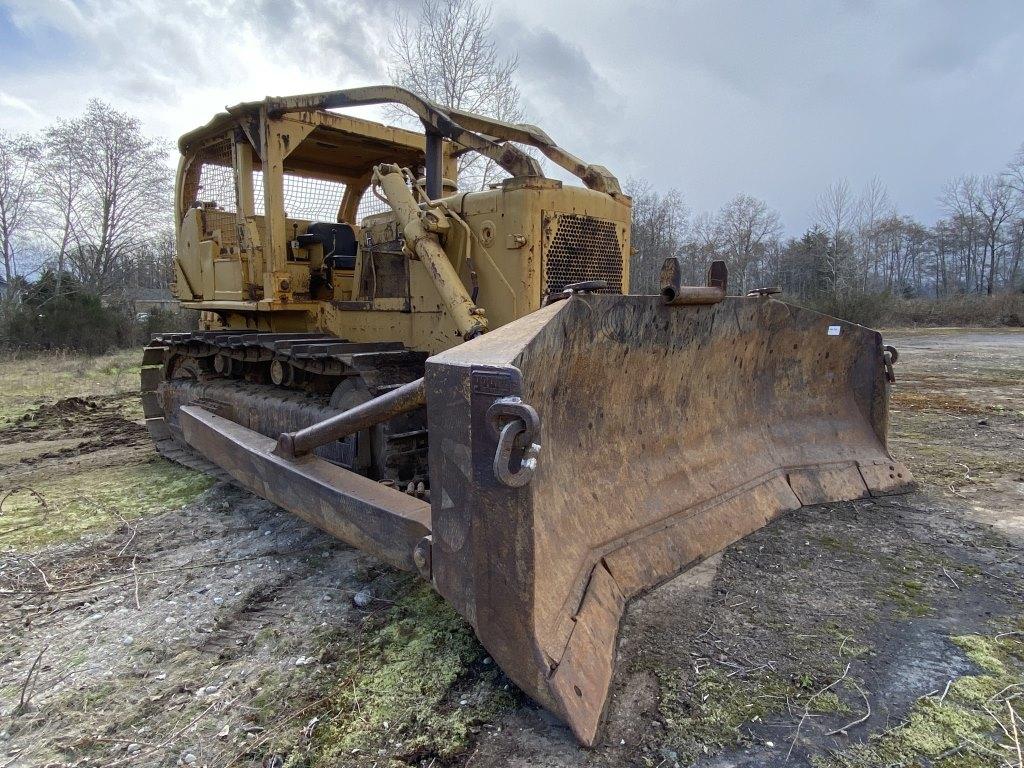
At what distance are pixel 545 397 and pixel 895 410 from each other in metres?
6.72

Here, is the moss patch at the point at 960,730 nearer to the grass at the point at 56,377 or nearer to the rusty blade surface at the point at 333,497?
the rusty blade surface at the point at 333,497

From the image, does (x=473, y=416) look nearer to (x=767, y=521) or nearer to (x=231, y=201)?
(x=767, y=521)

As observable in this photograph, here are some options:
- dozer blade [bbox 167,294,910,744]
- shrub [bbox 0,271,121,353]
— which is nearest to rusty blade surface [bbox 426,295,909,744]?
dozer blade [bbox 167,294,910,744]

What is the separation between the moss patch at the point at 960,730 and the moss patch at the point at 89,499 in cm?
429

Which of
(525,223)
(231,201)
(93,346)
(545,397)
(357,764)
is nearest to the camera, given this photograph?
(357,764)

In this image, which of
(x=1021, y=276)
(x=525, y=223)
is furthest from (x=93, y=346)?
(x=1021, y=276)

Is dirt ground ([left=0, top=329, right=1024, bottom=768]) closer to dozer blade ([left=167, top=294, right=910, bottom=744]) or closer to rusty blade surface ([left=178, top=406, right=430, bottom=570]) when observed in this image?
dozer blade ([left=167, top=294, right=910, bottom=744])

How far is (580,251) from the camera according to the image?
410 centimetres

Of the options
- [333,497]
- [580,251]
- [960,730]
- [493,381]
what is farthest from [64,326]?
[960,730]

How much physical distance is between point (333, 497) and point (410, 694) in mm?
845

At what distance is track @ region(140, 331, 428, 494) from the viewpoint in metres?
3.68

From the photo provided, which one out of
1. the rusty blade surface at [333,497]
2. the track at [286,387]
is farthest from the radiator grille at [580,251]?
the rusty blade surface at [333,497]

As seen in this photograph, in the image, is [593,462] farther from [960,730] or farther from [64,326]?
[64,326]

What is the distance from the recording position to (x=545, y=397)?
2.44m
